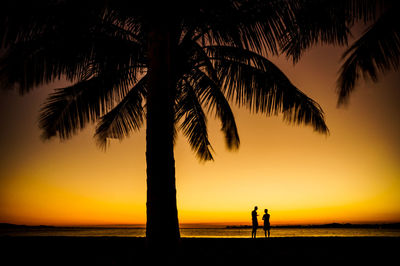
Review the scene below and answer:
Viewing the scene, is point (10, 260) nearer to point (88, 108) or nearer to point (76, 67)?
point (88, 108)

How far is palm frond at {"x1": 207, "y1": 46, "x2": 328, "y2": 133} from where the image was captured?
20.1 ft

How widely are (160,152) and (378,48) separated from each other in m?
3.04

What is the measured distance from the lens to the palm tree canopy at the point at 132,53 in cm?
472

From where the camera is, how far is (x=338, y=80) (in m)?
5.07

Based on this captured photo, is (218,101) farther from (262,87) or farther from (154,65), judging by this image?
(154,65)

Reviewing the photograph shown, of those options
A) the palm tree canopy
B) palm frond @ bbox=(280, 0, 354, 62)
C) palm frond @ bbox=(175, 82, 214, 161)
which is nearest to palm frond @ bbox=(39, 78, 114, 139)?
the palm tree canopy

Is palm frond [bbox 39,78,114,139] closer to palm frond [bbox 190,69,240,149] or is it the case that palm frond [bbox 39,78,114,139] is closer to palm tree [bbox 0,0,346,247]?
palm tree [bbox 0,0,346,247]

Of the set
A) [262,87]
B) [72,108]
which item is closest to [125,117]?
[72,108]

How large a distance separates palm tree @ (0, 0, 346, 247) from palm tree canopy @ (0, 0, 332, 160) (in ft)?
0.05

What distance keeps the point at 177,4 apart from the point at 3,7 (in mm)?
2180

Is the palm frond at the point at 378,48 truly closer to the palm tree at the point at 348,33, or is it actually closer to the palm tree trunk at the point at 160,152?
the palm tree at the point at 348,33

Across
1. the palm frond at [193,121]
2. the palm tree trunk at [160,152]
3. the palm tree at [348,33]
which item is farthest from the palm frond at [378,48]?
the palm frond at [193,121]

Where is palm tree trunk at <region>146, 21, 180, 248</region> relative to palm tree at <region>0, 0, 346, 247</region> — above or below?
below

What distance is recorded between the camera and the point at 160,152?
4168 mm
